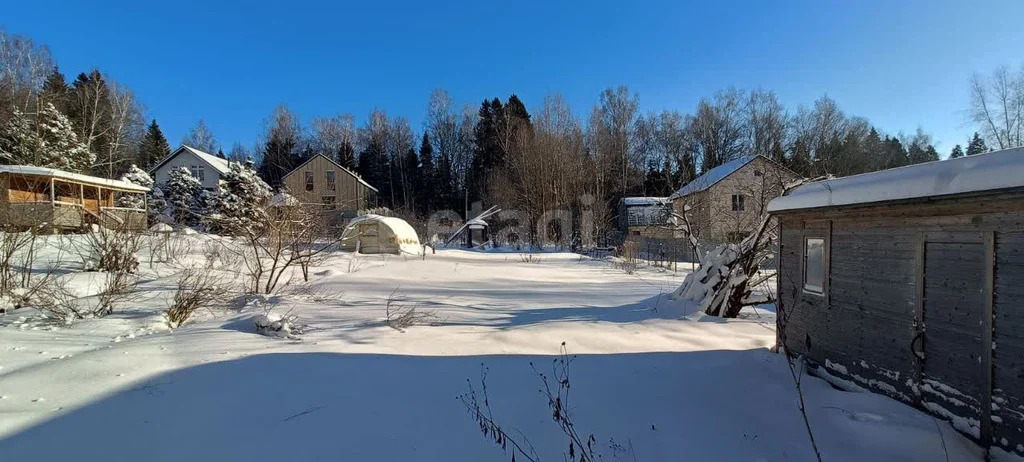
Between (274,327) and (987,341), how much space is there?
6.79 m

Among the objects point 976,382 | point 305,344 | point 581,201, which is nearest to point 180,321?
point 305,344

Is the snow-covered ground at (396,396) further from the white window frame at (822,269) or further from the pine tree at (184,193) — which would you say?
the pine tree at (184,193)

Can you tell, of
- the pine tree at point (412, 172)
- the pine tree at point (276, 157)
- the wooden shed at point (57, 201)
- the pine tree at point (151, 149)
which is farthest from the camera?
the pine tree at point (412, 172)

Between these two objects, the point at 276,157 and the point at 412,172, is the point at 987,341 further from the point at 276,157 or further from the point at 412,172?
the point at 276,157

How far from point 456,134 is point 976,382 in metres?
51.3

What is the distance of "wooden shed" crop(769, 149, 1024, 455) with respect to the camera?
3.02 m

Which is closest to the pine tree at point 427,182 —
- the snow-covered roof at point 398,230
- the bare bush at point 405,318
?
the snow-covered roof at point 398,230

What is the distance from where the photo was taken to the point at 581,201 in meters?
37.1

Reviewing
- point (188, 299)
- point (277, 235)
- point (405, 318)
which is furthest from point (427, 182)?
point (405, 318)

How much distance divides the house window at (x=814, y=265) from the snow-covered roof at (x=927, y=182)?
0.47 metres

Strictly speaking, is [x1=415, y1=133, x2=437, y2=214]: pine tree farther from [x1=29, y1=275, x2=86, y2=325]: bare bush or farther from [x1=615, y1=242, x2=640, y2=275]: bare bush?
[x1=29, y1=275, x2=86, y2=325]: bare bush

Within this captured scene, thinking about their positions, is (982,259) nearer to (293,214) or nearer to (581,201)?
(293,214)

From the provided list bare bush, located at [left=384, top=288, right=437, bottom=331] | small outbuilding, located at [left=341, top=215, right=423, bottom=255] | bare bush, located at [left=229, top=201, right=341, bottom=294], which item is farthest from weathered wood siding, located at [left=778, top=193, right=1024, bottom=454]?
small outbuilding, located at [left=341, top=215, right=423, bottom=255]

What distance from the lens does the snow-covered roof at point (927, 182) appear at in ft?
9.69
